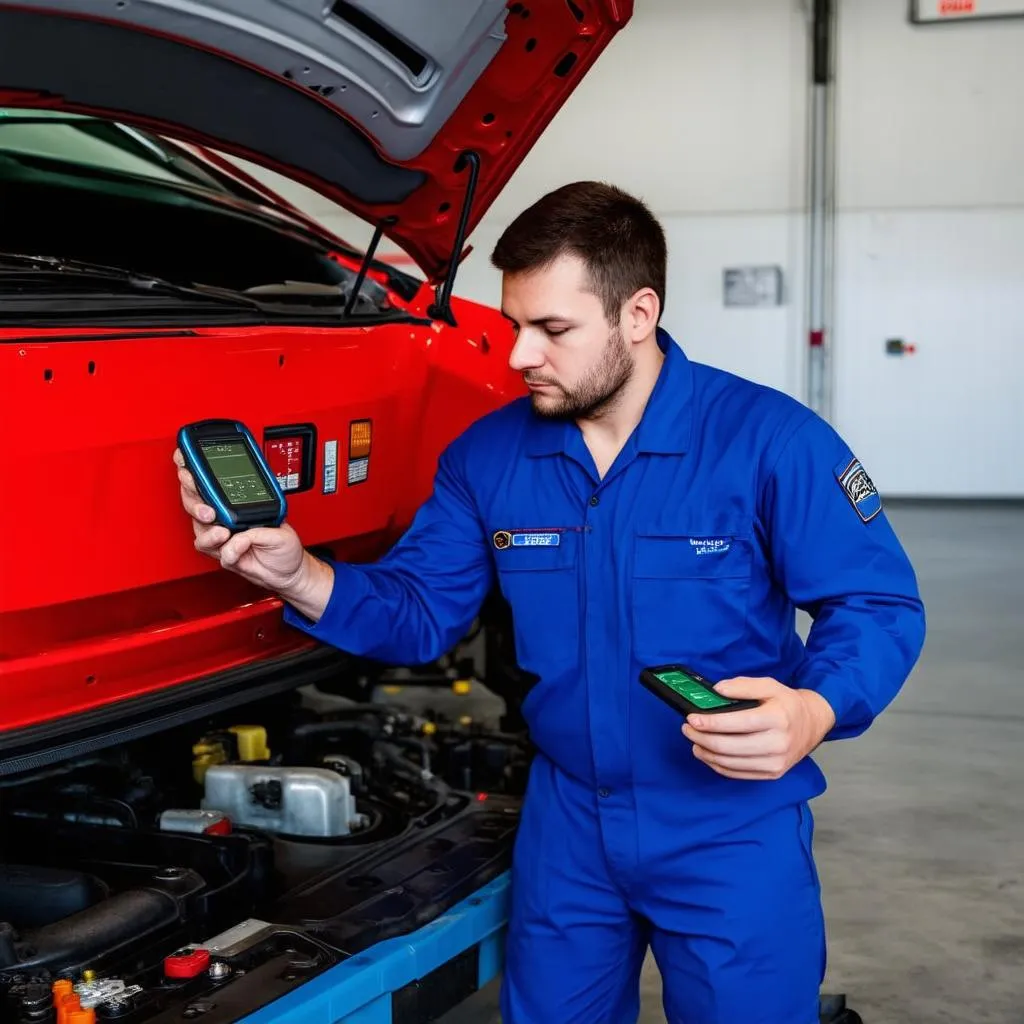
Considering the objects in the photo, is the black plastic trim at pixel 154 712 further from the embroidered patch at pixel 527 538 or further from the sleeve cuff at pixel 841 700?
the sleeve cuff at pixel 841 700

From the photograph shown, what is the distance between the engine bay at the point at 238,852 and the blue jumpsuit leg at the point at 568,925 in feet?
0.54

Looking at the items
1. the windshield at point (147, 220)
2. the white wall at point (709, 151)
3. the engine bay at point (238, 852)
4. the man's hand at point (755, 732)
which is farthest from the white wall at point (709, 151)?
the man's hand at point (755, 732)

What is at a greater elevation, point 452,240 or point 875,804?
point 452,240

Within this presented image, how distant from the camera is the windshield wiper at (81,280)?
2053 mm

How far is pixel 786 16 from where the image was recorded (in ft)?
33.1

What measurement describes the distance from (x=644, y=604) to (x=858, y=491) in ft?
1.19

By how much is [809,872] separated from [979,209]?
28.5ft

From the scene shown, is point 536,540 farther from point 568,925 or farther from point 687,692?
point 568,925

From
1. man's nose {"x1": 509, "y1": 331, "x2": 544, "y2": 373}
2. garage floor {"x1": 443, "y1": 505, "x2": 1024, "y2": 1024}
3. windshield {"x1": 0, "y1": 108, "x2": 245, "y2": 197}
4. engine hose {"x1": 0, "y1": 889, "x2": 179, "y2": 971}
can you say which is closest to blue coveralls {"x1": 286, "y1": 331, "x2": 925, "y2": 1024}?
man's nose {"x1": 509, "y1": 331, "x2": 544, "y2": 373}

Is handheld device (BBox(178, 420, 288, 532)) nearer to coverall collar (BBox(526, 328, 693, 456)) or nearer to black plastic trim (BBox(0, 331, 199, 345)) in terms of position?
black plastic trim (BBox(0, 331, 199, 345))

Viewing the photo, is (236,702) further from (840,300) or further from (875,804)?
(840,300)

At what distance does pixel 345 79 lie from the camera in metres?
2.11

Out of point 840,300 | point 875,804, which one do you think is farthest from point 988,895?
point 840,300

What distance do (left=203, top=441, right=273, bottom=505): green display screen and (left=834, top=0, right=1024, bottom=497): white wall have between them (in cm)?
876
